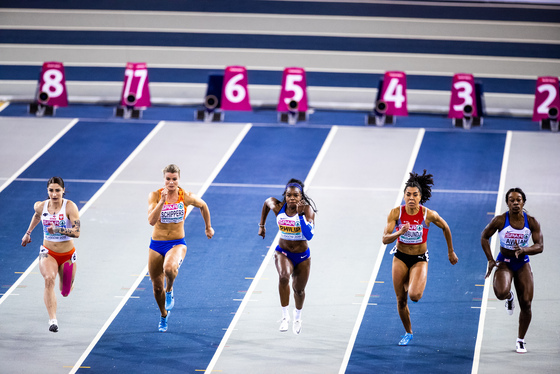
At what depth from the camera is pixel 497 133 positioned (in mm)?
18047

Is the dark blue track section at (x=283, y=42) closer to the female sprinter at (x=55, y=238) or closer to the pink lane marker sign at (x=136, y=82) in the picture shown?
the pink lane marker sign at (x=136, y=82)

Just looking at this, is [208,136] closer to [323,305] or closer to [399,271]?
[323,305]

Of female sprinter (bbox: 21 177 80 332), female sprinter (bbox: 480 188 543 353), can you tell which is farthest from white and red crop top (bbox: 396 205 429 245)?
female sprinter (bbox: 21 177 80 332)

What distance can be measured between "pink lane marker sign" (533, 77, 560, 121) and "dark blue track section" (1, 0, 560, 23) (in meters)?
2.95

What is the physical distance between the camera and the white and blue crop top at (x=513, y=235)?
995 centimetres

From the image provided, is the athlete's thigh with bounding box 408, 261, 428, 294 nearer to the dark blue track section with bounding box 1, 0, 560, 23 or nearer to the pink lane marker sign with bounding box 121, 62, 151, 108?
the pink lane marker sign with bounding box 121, 62, 151, 108

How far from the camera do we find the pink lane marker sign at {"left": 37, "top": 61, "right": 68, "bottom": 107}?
62.1 feet

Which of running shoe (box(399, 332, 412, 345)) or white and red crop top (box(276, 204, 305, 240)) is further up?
white and red crop top (box(276, 204, 305, 240))

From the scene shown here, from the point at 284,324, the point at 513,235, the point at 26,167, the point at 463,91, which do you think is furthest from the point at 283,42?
the point at 513,235

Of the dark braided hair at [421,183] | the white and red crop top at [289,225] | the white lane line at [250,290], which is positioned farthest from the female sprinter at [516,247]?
the white lane line at [250,290]

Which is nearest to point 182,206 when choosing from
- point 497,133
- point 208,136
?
point 208,136

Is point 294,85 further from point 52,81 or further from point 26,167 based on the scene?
point 26,167

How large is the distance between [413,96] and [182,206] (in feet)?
33.8

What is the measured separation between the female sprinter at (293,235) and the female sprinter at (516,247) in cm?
194
